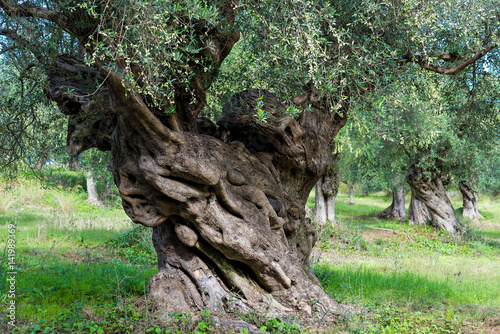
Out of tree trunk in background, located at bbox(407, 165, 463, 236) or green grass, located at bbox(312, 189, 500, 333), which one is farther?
tree trunk in background, located at bbox(407, 165, 463, 236)

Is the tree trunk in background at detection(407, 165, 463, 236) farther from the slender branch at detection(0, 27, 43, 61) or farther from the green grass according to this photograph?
the slender branch at detection(0, 27, 43, 61)

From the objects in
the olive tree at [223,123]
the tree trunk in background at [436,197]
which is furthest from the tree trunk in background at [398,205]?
the olive tree at [223,123]

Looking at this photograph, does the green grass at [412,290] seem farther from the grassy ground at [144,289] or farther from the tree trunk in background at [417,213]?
the tree trunk in background at [417,213]

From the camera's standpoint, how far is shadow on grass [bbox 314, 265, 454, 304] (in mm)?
7414

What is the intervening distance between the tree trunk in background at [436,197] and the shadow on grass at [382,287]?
10066 mm

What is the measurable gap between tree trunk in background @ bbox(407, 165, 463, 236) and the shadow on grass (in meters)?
10.1

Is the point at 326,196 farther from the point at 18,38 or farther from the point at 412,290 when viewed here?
the point at 18,38

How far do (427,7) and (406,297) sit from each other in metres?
5.12

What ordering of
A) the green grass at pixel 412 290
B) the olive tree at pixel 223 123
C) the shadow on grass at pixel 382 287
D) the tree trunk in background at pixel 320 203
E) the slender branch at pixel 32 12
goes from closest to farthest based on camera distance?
the olive tree at pixel 223 123
the slender branch at pixel 32 12
the green grass at pixel 412 290
the shadow on grass at pixel 382 287
the tree trunk in background at pixel 320 203

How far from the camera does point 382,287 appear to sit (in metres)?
8.29

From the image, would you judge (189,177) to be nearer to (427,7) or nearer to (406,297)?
(427,7)

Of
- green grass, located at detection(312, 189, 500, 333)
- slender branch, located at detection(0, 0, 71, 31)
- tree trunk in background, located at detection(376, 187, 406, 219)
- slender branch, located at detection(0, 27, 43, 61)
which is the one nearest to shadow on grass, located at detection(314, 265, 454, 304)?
green grass, located at detection(312, 189, 500, 333)

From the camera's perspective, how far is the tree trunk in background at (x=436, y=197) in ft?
61.2

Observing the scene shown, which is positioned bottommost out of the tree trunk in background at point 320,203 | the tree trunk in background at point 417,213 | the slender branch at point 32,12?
the tree trunk in background at point 417,213
